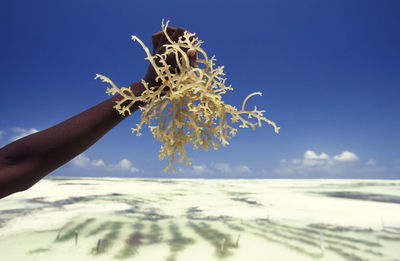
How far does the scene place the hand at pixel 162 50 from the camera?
1.42m

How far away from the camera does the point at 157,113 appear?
1.65 m

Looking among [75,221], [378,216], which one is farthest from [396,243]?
[75,221]

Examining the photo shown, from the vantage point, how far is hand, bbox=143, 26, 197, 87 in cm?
142

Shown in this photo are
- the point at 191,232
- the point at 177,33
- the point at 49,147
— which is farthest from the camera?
the point at 191,232

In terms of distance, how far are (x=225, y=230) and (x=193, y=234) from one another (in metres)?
0.56

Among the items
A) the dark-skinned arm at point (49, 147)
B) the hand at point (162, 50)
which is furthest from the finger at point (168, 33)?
the dark-skinned arm at point (49, 147)

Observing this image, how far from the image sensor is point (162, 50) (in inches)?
60.1

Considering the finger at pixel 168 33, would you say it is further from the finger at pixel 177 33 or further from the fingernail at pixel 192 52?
the fingernail at pixel 192 52

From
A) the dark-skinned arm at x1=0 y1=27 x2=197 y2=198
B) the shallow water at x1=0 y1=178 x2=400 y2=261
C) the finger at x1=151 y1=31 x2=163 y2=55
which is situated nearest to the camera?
the dark-skinned arm at x1=0 y1=27 x2=197 y2=198

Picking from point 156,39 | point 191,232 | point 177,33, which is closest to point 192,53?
point 177,33

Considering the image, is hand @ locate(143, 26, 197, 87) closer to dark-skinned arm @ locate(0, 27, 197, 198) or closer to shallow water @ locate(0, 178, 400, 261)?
dark-skinned arm @ locate(0, 27, 197, 198)

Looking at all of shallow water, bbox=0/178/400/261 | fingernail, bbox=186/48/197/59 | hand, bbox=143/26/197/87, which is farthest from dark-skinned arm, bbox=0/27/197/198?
shallow water, bbox=0/178/400/261

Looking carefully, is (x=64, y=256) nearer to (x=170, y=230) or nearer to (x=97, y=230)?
(x=97, y=230)

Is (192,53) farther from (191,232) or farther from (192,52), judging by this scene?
(191,232)
